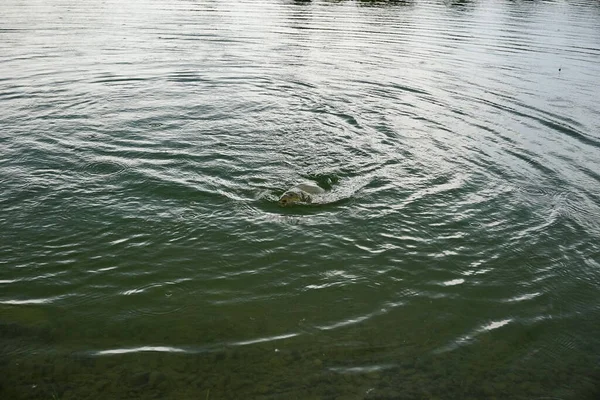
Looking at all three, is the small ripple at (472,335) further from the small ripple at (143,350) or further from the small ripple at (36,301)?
the small ripple at (36,301)

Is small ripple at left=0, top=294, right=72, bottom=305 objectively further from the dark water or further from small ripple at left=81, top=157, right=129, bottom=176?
small ripple at left=81, top=157, right=129, bottom=176

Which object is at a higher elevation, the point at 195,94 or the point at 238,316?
the point at 195,94

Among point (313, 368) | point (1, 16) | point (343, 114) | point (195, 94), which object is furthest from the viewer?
point (1, 16)

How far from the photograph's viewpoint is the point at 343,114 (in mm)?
14664

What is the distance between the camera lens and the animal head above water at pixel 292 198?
367 inches

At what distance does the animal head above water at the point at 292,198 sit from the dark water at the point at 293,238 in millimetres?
234

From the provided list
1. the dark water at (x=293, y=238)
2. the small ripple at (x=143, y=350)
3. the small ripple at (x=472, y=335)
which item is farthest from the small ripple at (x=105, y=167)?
the small ripple at (x=472, y=335)

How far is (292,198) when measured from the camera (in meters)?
9.35

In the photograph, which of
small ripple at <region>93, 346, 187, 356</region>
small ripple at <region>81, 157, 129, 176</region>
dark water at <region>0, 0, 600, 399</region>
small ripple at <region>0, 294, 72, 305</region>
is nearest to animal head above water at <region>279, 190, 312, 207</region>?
dark water at <region>0, 0, 600, 399</region>

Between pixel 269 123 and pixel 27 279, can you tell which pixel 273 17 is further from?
pixel 27 279

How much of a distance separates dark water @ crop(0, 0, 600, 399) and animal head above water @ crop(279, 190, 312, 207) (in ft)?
0.77

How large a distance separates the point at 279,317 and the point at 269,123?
7795mm

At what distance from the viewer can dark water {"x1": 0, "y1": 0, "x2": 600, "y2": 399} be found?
5957 millimetres

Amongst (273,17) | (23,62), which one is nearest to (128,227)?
→ (23,62)
